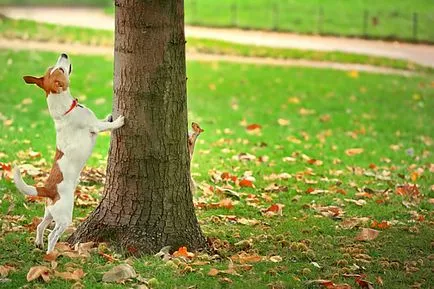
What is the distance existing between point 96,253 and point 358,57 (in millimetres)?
16875

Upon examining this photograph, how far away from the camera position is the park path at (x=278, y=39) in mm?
24156

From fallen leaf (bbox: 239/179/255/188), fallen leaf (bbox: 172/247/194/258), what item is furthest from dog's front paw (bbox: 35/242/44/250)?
fallen leaf (bbox: 239/179/255/188)

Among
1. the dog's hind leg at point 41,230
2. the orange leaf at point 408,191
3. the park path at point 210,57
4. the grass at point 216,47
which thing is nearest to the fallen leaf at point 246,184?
the orange leaf at point 408,191

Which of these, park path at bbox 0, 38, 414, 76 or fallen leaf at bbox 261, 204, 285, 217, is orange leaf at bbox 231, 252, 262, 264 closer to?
fallen leaf at bbox 261, 204, 285, 217

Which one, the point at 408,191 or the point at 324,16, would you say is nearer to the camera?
the point at 408,191

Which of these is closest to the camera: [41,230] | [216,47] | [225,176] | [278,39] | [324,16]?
[41,230]

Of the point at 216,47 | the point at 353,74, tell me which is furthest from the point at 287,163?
the point at 216,47

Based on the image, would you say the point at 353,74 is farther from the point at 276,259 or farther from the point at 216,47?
the point at 276,259

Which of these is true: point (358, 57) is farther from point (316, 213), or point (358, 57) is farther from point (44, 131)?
point (316, 213)

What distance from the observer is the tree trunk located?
634 cm

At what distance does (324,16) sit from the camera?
33.2 meters

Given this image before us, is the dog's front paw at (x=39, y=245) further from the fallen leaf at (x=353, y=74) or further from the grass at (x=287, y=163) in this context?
the fallen leaf at (x=353, y=74)

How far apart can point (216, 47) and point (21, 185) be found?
673 inches

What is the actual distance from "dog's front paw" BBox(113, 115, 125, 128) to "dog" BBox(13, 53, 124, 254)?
0.76 ft
